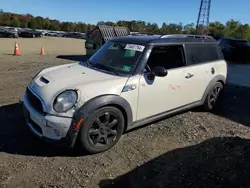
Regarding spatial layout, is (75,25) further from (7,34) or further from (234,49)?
(234,49)

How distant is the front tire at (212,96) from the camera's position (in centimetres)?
510

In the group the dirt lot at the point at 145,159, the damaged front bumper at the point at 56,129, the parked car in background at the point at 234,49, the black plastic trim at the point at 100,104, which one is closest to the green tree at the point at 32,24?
the parked car in background at the point at 234,49

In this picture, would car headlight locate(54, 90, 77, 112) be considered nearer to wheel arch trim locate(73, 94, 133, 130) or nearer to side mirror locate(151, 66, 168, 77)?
wheel arch trim locate(73, 94, 133, 130)

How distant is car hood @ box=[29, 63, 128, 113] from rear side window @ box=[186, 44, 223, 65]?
5.39 ft

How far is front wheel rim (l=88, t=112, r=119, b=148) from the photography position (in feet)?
10.9

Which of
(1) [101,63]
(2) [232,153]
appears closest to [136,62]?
(1) [101,63]

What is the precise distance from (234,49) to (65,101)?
13878 millimetres

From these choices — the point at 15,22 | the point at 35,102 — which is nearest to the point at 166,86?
the point at 35,102

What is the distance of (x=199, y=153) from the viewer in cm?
358

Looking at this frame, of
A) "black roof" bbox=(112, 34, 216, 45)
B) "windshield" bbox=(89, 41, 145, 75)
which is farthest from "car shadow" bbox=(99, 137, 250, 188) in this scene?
"black roof" bbox=(112, 34, 216, 45)

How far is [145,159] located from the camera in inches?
133

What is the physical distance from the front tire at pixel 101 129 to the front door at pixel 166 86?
1.44ft

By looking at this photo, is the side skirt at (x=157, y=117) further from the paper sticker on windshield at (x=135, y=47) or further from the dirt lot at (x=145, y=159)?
the paper sticker on windshield at (x=135, y=47)

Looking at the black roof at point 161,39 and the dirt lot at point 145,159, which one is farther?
the black roof at point 161,39
